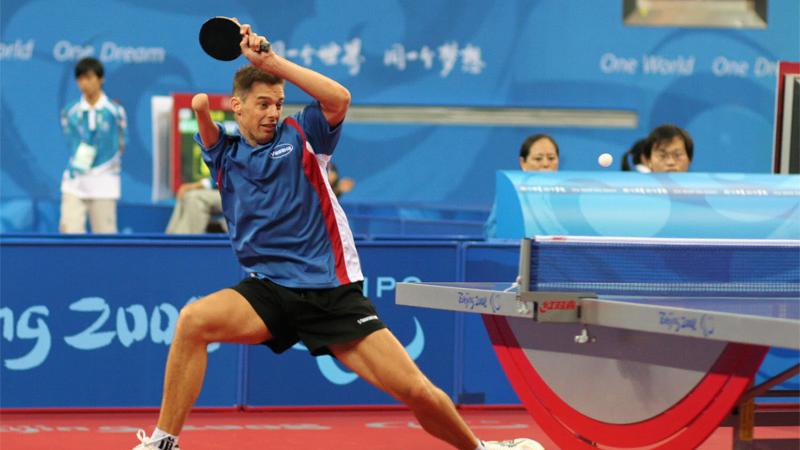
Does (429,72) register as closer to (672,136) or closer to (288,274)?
(672,136)

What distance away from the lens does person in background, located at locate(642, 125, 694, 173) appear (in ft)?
25.3

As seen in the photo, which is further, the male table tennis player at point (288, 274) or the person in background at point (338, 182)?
the person in background at point (338, 182)

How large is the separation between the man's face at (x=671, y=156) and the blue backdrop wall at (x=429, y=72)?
277 inches

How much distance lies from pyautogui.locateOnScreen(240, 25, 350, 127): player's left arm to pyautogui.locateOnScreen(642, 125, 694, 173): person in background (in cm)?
350

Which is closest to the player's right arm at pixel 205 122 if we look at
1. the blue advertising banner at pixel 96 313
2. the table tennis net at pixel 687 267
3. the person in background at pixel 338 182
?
the table tennis net at pixel 687 267

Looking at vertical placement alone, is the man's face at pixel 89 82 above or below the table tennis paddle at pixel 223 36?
above

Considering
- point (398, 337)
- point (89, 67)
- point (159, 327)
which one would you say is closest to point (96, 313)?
point (159, 327)

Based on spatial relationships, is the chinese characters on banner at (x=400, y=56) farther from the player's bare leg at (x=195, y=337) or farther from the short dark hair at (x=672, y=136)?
the player's bare leg at (x=195, y=337)

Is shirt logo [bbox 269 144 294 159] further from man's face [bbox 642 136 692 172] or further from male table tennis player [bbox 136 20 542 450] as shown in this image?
man's face [bbox 642 136 692 172]

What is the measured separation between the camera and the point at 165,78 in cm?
1444

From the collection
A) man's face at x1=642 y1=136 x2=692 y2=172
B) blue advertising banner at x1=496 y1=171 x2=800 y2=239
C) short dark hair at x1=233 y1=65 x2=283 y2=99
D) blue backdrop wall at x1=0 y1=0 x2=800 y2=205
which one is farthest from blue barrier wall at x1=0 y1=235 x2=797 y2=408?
blue backdrop wall at x1=0 y1=0 x2=800 y2=205

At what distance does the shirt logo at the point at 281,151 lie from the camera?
15.4ft

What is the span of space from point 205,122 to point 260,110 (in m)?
0.20

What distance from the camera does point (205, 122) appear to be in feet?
15.4
